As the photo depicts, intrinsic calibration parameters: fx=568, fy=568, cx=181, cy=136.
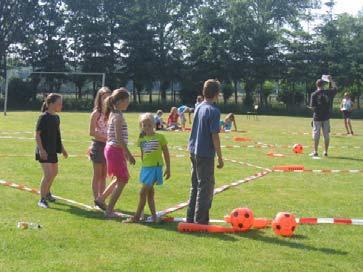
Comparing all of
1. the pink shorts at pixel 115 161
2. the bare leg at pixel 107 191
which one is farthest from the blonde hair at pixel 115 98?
the bare leg at pixel 107 191

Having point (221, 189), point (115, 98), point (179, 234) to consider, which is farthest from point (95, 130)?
point (221, 189)

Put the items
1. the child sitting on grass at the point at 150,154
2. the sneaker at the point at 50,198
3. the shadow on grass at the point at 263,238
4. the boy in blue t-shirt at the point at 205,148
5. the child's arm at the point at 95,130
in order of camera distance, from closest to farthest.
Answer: the shadow on grass at the point at 263,238 < the boy in blue t-shirt at the point at 205,148 < the child sitting on grass at the point at 150,154 < the child's arm at the point at 95,130 < the sneaker at the point at 50,198

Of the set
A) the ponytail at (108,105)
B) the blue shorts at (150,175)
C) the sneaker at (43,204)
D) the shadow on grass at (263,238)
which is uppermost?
the ponytail at (108,105)

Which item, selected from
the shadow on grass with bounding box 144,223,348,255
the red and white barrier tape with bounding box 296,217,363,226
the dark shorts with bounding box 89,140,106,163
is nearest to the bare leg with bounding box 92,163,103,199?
the dark shorts with bounding box 89,140,106,163

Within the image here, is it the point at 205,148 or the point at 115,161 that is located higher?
the point at 205,148

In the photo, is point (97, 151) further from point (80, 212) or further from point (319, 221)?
point (319, 221)

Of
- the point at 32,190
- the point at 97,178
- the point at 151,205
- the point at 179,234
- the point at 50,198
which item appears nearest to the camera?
the point at 179,234

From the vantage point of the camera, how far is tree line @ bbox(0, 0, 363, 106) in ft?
186

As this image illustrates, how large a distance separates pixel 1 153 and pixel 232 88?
46.1 metres

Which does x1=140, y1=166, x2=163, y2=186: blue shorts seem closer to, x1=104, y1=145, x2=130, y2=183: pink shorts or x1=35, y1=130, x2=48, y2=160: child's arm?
x1=104, y1=145, x2=130, y2=183: pink shorts

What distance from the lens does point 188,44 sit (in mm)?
60062

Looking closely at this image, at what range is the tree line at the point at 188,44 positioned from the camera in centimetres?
5669

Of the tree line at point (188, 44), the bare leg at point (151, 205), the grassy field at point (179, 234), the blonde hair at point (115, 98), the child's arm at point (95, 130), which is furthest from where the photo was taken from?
the tree line at point (188, 44)

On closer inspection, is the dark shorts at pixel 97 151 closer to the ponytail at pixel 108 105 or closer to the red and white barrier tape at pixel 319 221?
the ponytail at pixel 108 105
